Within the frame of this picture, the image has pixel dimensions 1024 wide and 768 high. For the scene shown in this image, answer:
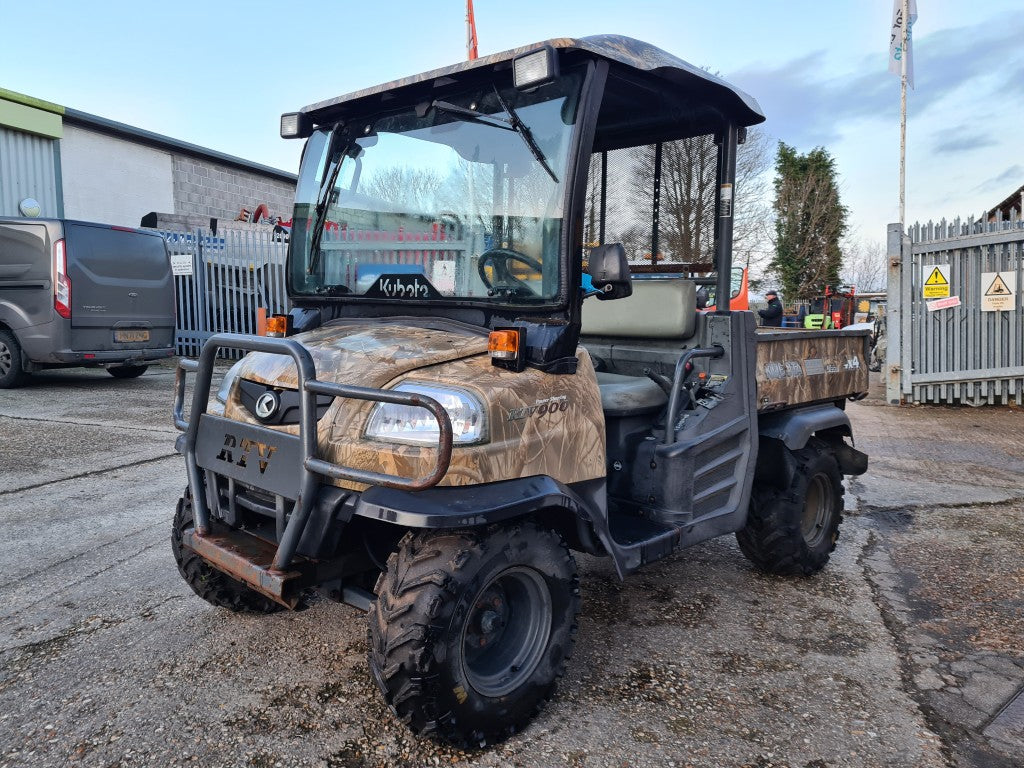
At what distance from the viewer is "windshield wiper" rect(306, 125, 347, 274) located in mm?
3475

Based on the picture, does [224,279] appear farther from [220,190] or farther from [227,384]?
[227,384]

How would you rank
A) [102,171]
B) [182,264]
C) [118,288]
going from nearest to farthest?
[118,288]
[182,264]
[102,171]

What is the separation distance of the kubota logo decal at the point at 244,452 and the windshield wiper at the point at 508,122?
143 centimetres

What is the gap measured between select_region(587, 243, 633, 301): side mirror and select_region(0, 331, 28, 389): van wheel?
8971mm

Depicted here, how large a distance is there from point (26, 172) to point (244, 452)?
14.8m

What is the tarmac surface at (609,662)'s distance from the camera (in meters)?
2.57

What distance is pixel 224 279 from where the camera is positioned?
13477mm

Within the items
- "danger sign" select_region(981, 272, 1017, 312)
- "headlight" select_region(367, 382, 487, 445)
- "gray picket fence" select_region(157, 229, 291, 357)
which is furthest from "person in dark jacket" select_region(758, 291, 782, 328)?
"gray picket fence" select_region(157, 229, 291, 357)

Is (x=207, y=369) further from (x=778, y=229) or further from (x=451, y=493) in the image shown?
(x=778, y=229)

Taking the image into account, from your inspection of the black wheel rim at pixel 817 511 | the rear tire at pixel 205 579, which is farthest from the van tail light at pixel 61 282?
the black wheel rim at pixel 817 511

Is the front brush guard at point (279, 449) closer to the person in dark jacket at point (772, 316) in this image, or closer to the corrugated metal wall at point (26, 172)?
the person in dark jacket at point (772, 316)

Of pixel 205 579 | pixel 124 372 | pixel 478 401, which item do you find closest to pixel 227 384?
pixel 205 579

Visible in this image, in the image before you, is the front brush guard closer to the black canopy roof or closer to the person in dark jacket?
the black canopy roof

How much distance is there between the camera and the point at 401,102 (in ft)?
10.7
